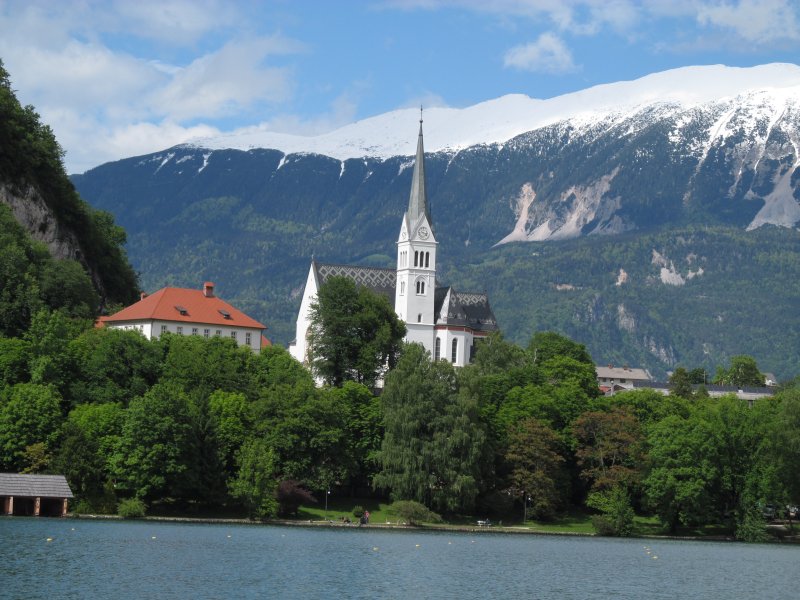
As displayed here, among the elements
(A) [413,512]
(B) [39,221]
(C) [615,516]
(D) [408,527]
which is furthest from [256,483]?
(B) [39,221]

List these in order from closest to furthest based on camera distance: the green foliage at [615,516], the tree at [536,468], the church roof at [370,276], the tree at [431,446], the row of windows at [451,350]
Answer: the tree at [431,446] < the green foliage at [615,516] < the tree at [536,468] < the row of windows at [451,350] < the church roof at [370,276]

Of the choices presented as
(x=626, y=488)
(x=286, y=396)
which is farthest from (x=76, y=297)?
(x=626, y=488)

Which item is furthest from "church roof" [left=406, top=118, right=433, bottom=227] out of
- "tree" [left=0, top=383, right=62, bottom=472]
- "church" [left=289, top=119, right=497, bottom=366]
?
"tree" [left=0, top=383, right=62, bottom=472]

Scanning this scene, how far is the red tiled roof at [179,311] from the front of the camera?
147 meters

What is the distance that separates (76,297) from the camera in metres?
137

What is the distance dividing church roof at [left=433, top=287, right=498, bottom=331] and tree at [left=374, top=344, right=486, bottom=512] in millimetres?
56889

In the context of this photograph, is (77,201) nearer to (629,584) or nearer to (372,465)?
(372,465)

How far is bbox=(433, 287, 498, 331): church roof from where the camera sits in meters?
173

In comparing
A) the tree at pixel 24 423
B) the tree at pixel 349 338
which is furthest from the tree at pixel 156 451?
the tree at pixel 349 338

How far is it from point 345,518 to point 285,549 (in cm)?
2808

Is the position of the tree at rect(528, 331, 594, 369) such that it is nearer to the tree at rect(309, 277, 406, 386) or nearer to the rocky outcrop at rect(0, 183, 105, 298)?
the tree at rect(309, 277, 406, 386)

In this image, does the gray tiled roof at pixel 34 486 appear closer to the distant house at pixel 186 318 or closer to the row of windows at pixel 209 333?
the distant house at pixel 186 318

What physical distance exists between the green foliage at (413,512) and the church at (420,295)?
61.1m

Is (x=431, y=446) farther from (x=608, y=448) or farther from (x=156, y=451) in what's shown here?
(x=156, y=451)
